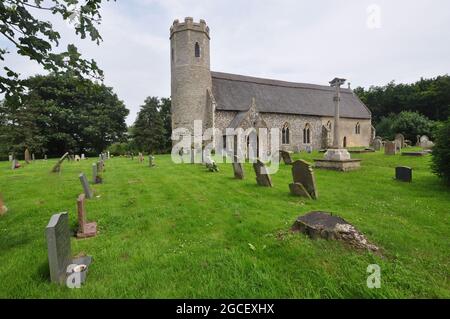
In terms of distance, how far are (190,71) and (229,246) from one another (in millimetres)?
24934

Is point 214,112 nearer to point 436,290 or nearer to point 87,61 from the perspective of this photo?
point 87,61

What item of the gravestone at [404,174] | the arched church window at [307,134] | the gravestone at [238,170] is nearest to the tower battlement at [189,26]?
the arched church window at [307,134]

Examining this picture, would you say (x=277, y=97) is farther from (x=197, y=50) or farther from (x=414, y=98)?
(x=414, y=98)

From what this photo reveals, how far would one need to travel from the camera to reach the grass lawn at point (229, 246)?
300 cm

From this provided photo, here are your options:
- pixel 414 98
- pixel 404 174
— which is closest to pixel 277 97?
pixel 404 174

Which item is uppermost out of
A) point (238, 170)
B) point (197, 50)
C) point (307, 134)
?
Result: point (197, 50)

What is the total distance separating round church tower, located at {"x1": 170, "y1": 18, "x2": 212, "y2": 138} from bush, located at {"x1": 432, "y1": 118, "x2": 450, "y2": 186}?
20.6m

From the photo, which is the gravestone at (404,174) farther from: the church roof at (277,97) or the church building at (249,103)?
the church roof at (277,97)

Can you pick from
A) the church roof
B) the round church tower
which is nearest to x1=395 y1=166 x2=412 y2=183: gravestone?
the church roof

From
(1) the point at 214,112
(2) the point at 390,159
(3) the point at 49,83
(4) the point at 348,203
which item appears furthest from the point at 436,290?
(3) the point at 49,83

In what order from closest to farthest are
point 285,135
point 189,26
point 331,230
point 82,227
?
point 331,230 < point 82,227 < point 189,26 < point 285,135

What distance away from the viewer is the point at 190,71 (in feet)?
86.4

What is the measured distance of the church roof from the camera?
29141 millimetres
